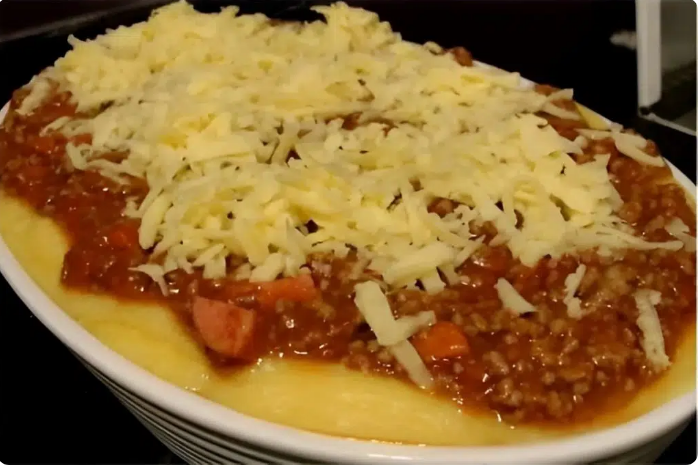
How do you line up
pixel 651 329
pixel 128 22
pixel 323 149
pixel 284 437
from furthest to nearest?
pixel 128 22 → pixel 323 149 → pixel 651 329 → pixel 284 437

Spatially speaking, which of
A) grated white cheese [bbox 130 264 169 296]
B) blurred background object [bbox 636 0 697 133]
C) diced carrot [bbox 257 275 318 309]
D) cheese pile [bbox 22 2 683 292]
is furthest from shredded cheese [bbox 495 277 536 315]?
blurred background object [bbox 636 0 697 133]

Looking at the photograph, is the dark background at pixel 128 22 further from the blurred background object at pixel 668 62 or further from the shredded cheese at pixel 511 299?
the shredded cheese at pixel 511 299

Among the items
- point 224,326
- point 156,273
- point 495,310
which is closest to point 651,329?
point 495,310

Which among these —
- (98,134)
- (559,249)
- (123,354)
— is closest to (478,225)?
(559,249)

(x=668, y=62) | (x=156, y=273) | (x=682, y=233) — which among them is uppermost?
(x=156, y=273)

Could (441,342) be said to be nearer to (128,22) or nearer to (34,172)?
(34,172)

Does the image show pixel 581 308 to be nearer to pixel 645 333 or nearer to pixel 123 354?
pixel 645 333

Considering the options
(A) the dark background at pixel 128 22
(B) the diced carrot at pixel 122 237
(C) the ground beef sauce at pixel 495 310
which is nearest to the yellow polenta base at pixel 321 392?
(C) the ground beef sauce at pixel 495 310
